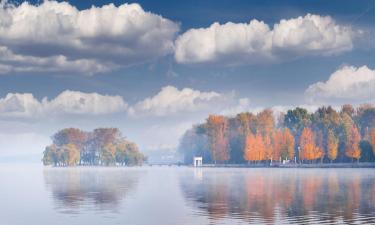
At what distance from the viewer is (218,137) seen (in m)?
183

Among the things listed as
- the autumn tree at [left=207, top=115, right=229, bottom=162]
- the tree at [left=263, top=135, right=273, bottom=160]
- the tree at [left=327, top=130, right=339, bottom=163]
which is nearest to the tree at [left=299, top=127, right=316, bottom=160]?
the tree at [left=327, top=130, right=339, bottom=163]

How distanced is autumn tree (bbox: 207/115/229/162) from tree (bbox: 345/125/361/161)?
142ft

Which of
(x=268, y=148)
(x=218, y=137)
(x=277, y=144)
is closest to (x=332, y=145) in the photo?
(x=277, y=144)

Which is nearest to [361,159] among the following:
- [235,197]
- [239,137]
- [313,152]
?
[313,152]

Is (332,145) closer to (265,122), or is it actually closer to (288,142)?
(288,142)

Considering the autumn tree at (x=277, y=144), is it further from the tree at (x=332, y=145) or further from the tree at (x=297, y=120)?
the tree at (x=332, y=145)

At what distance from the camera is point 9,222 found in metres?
32.2

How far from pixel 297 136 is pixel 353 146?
1017 inches

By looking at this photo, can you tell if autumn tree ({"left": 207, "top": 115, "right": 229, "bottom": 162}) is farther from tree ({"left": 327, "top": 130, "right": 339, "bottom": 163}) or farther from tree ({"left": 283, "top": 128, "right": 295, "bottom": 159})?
tree ({"left": 327, "top": 130, "right": 339, "bottom": 163})

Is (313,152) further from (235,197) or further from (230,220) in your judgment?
(230,220)

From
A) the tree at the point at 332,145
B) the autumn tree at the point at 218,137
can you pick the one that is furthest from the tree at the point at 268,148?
the tree at the point at 332,145

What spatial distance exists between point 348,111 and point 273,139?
31.8 m

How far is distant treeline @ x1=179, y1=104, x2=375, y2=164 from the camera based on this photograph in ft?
504

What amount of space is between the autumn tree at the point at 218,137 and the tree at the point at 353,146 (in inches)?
1703
